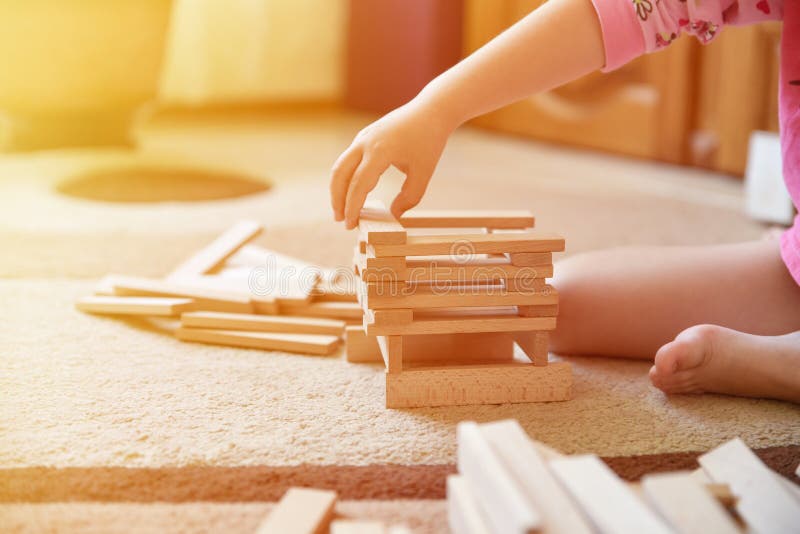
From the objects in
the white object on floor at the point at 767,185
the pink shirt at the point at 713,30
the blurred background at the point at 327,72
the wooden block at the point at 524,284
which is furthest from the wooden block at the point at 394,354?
the blurred background at the point at 327,72

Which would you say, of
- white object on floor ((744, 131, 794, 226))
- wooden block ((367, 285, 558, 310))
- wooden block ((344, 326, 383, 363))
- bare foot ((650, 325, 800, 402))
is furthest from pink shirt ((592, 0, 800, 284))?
white object on floor ((744, 131, 794, 226))

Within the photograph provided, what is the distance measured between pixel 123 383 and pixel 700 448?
20.6 inches

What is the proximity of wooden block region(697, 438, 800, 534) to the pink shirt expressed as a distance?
328 millimetres

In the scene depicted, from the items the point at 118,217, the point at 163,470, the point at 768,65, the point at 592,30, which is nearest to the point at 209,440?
the point at 163,470

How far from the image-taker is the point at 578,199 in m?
1.72

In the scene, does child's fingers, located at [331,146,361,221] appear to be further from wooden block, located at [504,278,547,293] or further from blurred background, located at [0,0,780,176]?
blurred background, located at [0,0,780,176]

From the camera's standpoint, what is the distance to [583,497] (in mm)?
531

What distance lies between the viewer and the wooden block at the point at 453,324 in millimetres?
812

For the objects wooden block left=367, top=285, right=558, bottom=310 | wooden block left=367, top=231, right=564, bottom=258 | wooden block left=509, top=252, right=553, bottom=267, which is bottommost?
wooden block left=367, top=285, right=558, bottom=310

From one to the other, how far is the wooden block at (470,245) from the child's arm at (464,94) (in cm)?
6

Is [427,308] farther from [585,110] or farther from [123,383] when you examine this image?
[585,110]

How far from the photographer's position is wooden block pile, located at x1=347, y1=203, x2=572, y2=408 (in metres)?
0.80

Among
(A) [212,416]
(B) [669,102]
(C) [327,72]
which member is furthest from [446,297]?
(C) [327,72]

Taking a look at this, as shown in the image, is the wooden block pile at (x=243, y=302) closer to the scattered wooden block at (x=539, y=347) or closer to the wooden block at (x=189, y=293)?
the wooden block at (x=189, y=293)
